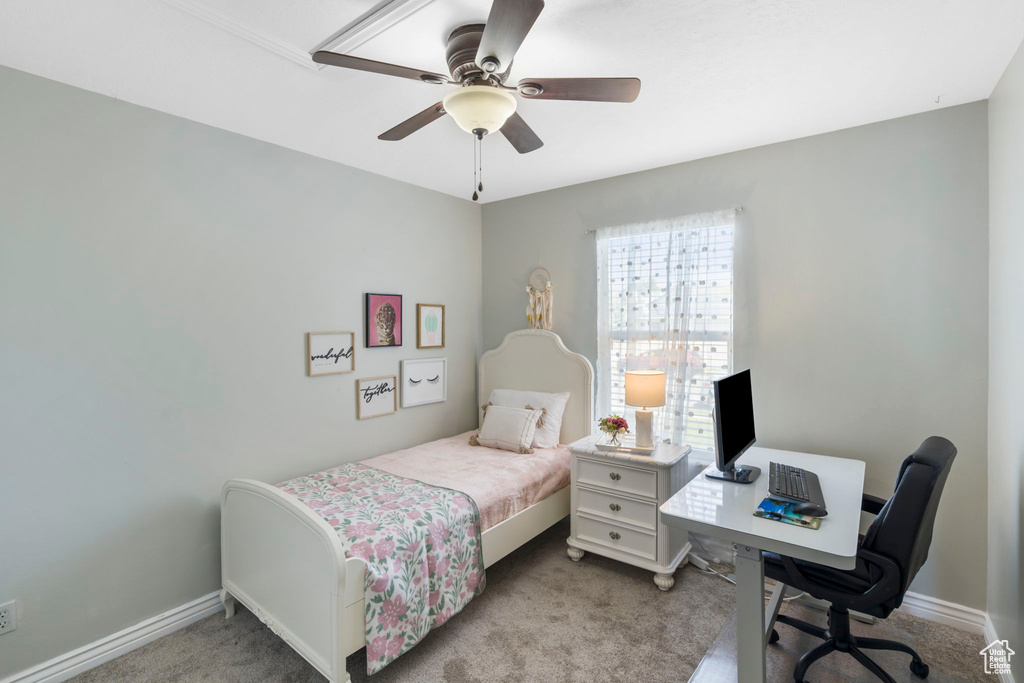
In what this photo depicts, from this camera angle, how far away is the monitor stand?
83.7 inches

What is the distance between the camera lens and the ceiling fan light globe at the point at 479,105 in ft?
5.41

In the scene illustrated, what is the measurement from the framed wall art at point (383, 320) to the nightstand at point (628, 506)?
147 centimetres

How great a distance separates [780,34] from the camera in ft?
5.55

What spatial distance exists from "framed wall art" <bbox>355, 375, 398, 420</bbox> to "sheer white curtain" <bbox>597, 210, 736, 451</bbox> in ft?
4.94

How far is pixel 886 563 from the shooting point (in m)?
1.63

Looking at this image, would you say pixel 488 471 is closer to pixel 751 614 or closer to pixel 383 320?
pixel 383 320

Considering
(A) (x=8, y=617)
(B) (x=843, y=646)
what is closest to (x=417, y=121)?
(A) (x=8, y=617)

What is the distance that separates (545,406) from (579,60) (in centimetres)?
221

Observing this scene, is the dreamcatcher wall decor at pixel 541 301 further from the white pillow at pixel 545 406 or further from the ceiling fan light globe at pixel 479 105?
the ceiling fan light globe at pixel 479 105

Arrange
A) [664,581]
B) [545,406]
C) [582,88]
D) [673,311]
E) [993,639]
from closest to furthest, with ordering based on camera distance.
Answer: [582,88] → [993,639] → [664,581] → [673,311] → [545,406]

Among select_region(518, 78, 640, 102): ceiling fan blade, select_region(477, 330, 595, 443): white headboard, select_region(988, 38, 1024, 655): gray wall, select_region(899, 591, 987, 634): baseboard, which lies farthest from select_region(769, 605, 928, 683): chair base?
select_region(518, 78, 640, 102): ceiling fan blade

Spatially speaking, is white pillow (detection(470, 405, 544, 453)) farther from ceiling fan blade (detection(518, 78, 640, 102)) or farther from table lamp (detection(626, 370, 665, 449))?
ceiling fan blade (detection(518, 78, 640, 102))

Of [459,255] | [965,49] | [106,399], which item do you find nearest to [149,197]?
[106,399]

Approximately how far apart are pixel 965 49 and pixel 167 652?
13.6 ft
